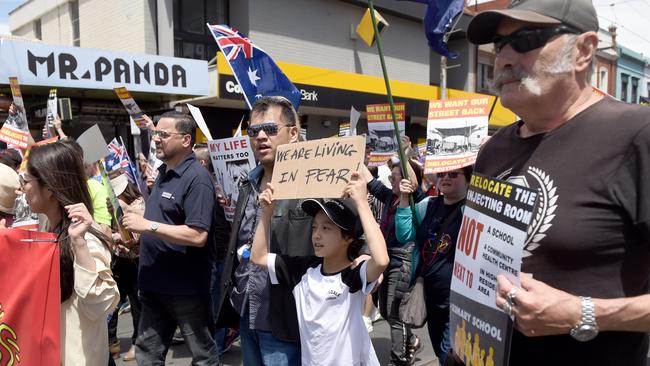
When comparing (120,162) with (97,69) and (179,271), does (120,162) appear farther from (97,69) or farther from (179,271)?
(97,69)

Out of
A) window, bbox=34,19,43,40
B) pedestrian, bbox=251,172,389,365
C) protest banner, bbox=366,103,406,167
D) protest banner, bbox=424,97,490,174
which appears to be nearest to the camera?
pedestrian, bbox=251,172,389,365

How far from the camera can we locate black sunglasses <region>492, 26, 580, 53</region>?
5.08 ft

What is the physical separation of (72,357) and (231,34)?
3348 millimetres

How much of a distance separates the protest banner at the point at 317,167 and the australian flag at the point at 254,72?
2.16 metres

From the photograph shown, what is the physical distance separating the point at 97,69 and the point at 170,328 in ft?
24.3

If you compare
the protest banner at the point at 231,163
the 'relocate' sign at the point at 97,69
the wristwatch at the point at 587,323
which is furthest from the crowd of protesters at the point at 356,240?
the 'relocate' sign at the point at 97,69

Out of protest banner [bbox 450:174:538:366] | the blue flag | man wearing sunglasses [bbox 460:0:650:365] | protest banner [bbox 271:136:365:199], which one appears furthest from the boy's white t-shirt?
the blue flag

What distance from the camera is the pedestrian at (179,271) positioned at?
3477 mm

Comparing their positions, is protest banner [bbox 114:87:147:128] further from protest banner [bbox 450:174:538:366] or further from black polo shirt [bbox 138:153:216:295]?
protest banner [bbox 450:174:538:366]

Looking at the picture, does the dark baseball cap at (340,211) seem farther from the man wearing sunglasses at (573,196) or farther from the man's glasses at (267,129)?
the man wearing sunglasses at (573,196)

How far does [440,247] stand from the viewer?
337 centimetres

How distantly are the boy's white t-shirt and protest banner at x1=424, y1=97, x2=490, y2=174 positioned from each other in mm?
1490

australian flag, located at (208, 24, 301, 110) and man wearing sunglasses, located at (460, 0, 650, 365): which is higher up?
australian flag, located at (208, 24, 301, 110)

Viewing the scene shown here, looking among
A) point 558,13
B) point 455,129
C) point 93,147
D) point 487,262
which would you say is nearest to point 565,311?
point 487,262
